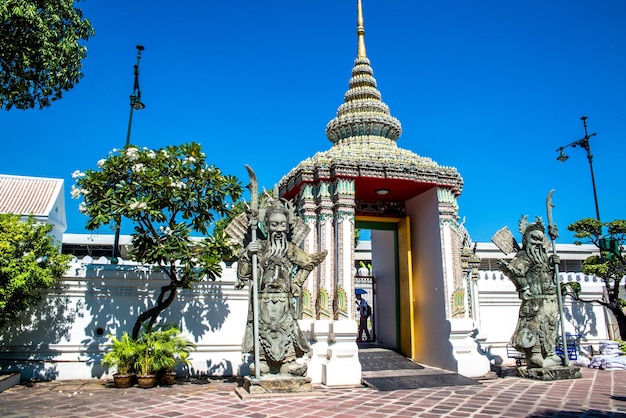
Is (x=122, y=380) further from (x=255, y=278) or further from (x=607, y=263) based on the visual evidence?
(x=607, y=263)

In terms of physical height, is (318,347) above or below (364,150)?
below

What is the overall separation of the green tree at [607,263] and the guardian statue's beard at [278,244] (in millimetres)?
9097

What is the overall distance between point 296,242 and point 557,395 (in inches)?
213

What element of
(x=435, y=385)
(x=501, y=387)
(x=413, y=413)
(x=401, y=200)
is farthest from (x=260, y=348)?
(x=401, y=200)

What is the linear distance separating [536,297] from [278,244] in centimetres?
597

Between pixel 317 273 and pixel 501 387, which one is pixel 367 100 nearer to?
pixel 317 273

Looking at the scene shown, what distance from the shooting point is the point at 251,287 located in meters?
8.72

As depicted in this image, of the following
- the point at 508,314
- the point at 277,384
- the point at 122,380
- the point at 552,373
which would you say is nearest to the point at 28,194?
the point at 122,380

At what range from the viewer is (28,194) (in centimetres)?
2061

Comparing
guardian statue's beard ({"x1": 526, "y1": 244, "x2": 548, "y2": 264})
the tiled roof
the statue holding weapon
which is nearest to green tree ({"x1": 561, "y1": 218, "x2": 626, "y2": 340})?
guardian statue's beard ({"x1": 526, "y1": 244, "x2": 548, "y2": 264})

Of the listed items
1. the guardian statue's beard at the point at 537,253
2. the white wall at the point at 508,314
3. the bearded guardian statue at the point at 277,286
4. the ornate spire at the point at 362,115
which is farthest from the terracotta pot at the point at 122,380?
the white wall at the point at 508,314

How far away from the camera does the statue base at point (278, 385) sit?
8.02m

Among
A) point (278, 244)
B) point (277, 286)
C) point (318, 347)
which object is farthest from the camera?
point (318, 347)

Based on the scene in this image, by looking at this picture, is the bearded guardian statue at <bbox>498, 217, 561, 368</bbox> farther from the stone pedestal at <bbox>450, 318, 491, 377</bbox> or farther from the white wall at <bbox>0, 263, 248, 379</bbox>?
the white wall at <bbox>0, 263, 248, 379</bbox>
